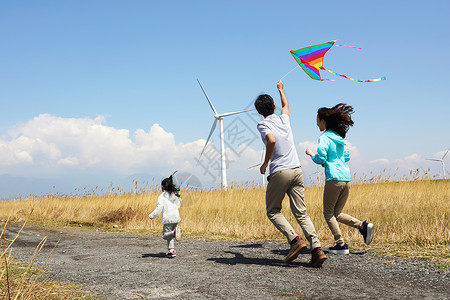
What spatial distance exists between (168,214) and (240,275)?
6.01 ft

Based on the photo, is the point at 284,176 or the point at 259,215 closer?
the point at 284,176

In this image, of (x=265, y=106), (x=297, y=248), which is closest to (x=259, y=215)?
(x=297, y=248)

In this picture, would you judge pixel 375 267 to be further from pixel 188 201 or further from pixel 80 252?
pixel 188 201

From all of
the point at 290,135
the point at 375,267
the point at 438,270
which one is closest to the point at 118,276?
the point at 290,135

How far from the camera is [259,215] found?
30.4 ft

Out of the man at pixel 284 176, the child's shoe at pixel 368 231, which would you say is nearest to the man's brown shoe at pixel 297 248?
the man at pixel 284 176

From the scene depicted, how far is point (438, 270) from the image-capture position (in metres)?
4.46

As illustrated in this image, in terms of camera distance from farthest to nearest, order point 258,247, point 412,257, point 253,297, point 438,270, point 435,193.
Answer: point 435,193 < point 258,247 < point 412,257 < point 438,270 < point 253,297

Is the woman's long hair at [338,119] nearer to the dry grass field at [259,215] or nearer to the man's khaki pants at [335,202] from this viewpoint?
the man's khaki pants at [335,202]

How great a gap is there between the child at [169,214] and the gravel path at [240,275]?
264 mm

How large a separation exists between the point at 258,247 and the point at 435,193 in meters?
6.24

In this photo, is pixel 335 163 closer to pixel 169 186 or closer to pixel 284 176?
pixel 284 176

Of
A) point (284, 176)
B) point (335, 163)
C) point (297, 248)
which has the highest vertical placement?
point (335, 163)

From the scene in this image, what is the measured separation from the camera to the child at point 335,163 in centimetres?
521
